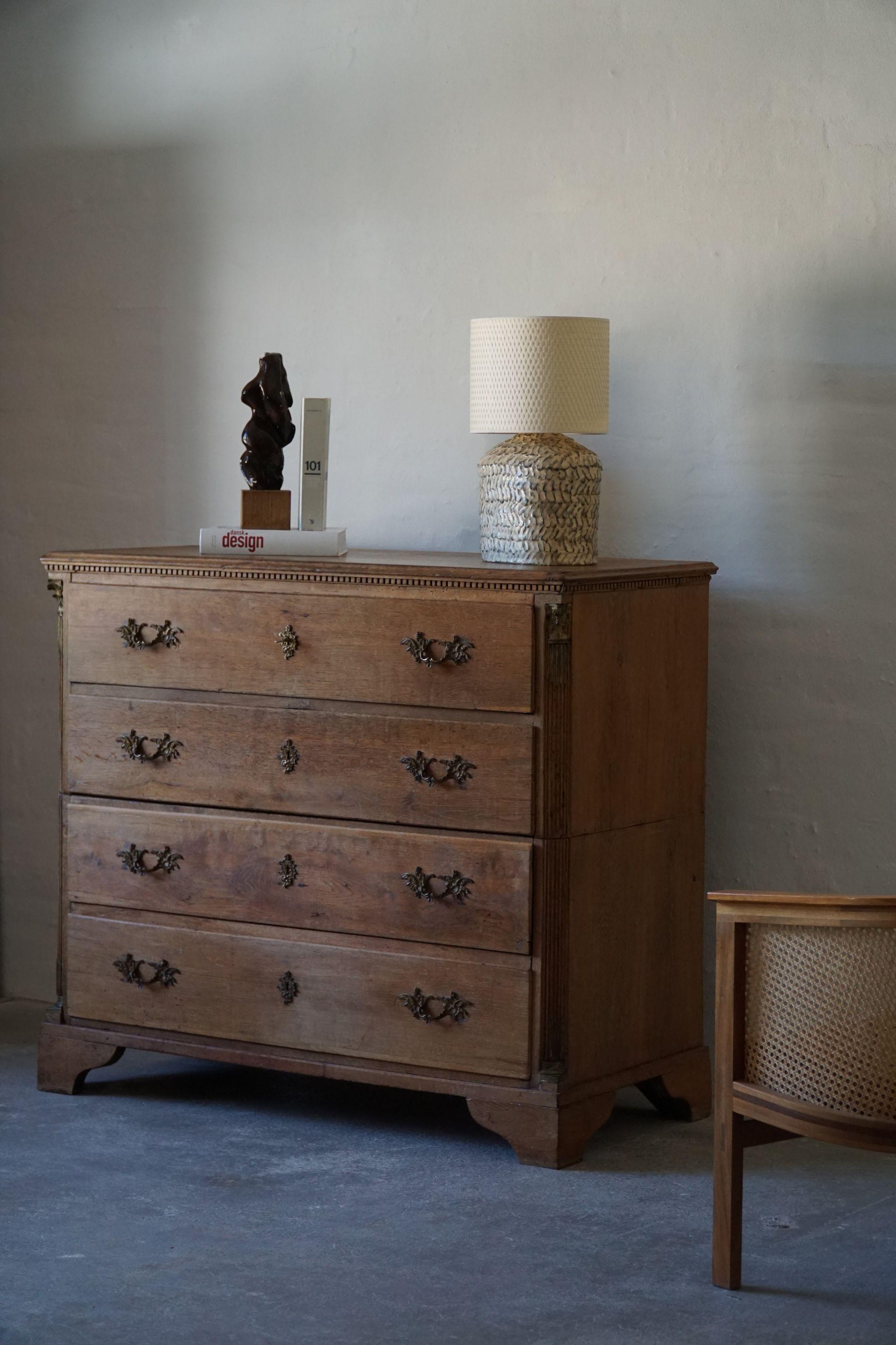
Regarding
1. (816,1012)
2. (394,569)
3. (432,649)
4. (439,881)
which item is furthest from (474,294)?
(816,1012)

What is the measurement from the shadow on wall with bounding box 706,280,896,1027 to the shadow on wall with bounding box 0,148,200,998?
1475 millimetres

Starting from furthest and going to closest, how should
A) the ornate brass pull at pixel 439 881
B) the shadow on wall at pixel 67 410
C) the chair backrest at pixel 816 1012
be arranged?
the shadow on wall at pixel 67 410
the ornate brass pull at pixel 439 881
the chair backrest at pixel 816 1012

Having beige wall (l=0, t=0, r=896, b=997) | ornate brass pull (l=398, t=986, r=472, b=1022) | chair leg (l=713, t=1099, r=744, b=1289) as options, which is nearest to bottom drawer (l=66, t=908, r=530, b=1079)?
ornate brass pull (l=398, t=986, r=472, b=1022)

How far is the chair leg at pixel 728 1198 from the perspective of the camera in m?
2.64

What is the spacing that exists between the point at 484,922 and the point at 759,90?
5.91 ft

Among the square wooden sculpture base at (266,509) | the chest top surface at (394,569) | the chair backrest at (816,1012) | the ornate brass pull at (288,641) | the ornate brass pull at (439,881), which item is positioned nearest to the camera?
the chair backrest at (816,1012)

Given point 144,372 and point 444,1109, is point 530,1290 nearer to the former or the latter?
point 444,1109

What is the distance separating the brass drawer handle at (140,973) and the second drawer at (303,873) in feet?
0.37

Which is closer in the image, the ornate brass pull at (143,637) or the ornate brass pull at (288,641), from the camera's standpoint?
the ornate brass pull at (288,641)

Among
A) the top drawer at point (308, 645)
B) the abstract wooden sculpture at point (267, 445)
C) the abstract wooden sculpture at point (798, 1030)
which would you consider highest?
the abstract wooden sculpture at point (267, 445)

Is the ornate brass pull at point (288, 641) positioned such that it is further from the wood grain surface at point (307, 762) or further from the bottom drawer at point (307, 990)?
the bottom drawer at point (307, 990)

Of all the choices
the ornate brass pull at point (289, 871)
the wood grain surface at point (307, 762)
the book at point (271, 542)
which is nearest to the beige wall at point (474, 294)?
the book at point (271, 542)

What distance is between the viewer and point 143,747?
11.7ft

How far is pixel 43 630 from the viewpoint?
4.50 m
